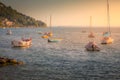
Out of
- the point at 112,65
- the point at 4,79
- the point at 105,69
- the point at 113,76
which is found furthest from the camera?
the point at 112,65

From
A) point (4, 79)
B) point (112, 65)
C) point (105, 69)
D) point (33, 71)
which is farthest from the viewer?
point (112, 65)

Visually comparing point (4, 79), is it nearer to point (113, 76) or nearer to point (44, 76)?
point (44, 76)

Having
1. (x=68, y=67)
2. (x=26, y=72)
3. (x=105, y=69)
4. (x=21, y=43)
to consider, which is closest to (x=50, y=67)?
(x=68, y=67)

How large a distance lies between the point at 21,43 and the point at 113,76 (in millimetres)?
58453

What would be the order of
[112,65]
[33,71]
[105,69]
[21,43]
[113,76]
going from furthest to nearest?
1. [21,43]
2. [112,65]
3. [105,69]
4. [33,71]
5. [113,76]

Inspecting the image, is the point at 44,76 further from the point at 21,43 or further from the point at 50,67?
the point at 21,43

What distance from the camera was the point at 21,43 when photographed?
10319cm

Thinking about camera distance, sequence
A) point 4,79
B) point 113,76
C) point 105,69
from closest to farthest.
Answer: point 4,79 < point 113,76 < point 105,69

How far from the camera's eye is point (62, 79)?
47.1 metres

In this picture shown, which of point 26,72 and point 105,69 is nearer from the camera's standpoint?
point 26,72

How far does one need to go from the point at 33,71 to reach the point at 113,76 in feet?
49.5

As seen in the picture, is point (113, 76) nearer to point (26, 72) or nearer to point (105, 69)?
point (105, 69)

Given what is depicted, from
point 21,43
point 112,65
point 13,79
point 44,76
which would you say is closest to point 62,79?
point 44,76

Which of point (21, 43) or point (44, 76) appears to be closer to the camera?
point (44, 76)
